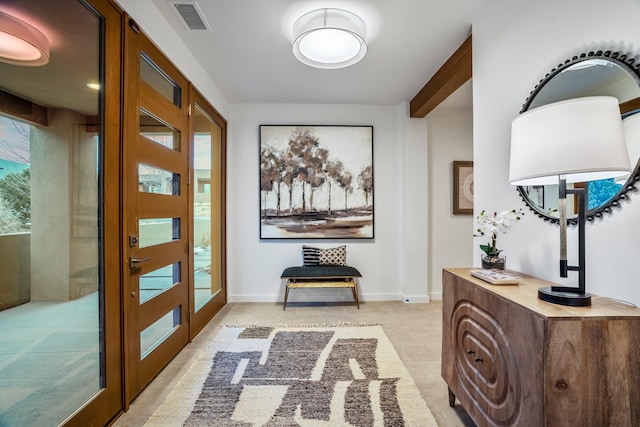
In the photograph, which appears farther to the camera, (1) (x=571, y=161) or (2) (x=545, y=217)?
(2) (x=545, y=217)

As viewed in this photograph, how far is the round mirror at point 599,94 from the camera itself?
1162mm

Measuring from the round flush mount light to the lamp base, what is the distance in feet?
6.71

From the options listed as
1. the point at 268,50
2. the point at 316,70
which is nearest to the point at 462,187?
the point at 316,70

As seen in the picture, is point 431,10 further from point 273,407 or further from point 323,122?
point 273,407

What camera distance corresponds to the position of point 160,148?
2301 mm

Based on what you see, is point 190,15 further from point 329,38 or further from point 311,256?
point 311,256

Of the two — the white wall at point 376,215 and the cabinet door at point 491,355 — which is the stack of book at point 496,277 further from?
the white wall at point 376,215

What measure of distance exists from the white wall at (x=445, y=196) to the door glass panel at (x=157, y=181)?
3.37 metres

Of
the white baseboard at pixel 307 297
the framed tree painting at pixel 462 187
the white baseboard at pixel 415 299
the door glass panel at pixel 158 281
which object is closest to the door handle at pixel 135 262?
the door glass panel at pixel 158 281

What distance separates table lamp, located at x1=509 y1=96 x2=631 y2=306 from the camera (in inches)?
40.0

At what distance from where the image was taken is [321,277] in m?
3.71

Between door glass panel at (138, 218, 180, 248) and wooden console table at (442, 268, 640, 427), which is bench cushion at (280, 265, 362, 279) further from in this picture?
wooden console table at (442, 268, 640, 427)

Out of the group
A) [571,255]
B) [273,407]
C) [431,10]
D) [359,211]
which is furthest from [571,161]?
[359,211]

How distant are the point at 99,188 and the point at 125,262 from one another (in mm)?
479
